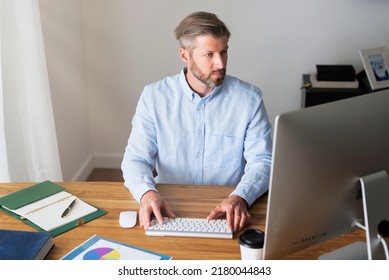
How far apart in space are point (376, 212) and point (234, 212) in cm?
44

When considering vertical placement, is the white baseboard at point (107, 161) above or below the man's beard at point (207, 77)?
below

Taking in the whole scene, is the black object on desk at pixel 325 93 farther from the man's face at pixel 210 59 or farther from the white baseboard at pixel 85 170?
the white baseboard at pixel 85 170

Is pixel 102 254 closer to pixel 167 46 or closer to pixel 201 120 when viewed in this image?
pixel 201 120

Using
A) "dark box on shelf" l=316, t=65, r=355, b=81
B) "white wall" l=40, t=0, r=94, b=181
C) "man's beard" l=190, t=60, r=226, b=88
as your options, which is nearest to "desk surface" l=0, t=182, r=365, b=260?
"man's beard" l=190, t=60, r=226, b=88

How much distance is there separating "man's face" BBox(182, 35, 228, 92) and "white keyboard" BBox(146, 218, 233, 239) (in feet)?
1.98

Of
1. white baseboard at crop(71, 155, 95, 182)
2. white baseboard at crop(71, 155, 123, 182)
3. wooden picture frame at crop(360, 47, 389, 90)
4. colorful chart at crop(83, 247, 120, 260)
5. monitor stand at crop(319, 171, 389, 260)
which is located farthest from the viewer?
white baseboard at crop(71, 155, 123, 182)

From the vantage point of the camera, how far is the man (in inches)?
73.4

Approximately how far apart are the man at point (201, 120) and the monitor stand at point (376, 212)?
27.0 inches

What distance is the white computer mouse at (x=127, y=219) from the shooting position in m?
1.46

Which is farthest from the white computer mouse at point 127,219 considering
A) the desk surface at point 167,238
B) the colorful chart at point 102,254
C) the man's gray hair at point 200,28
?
the man's gray hair at point 200,28

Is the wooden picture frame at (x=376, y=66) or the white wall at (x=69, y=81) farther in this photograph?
the wooden picture frame at (x=376, y=66)

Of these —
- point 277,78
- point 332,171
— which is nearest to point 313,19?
point 277,78

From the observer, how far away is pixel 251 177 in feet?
5.49

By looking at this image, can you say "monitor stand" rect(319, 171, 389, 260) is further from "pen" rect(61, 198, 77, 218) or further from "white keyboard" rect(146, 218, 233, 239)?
"pen" rect(61, 198, 77, 218)
